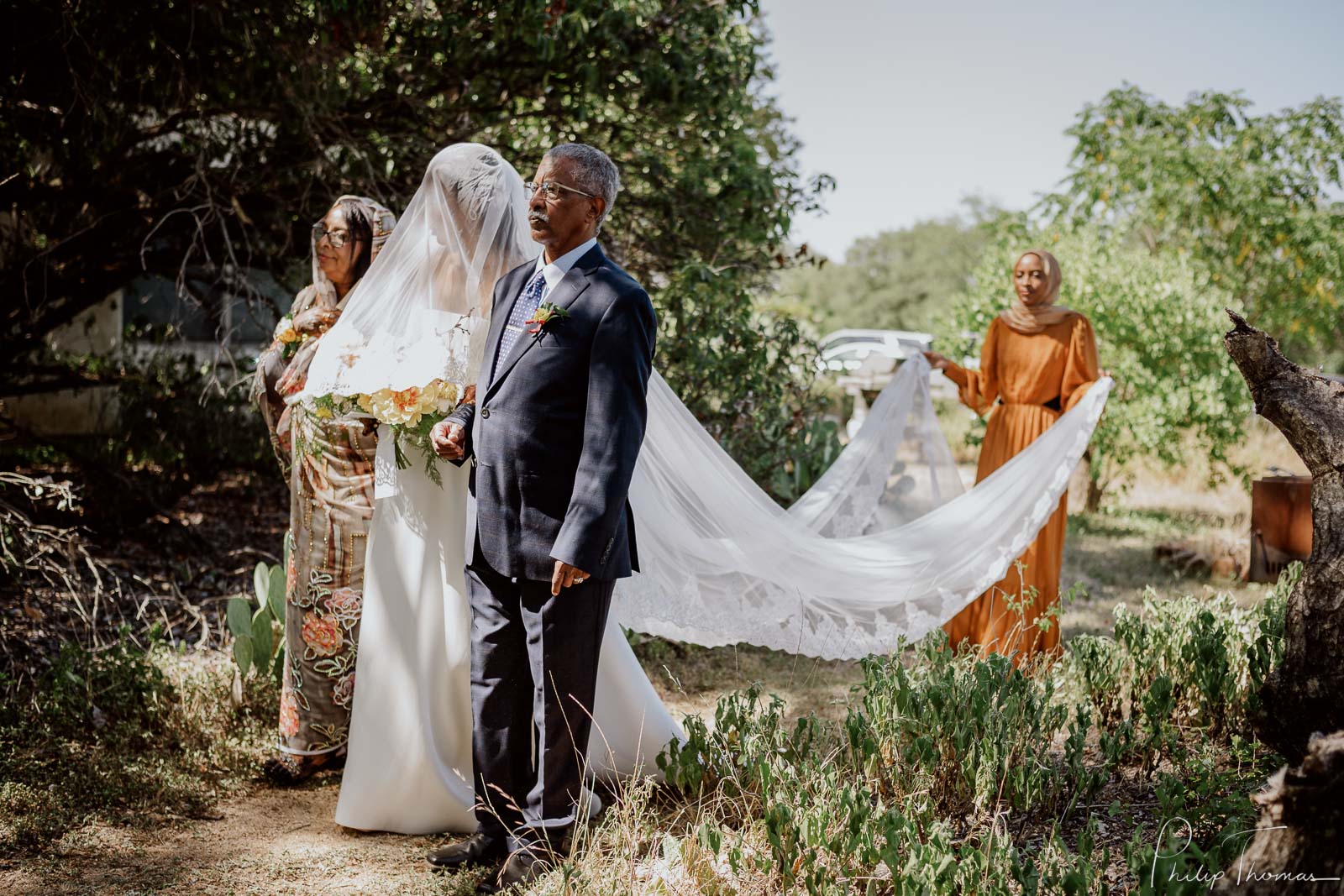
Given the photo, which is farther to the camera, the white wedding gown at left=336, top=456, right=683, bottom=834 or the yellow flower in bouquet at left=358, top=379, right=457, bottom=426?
the white wedding gown at left=336, top=456, right=683, bottom=834

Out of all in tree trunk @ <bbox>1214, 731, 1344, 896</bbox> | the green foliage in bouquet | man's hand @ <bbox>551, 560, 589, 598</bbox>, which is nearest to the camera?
tree trunk @ <bbox>1214, 731, 1344, 896</bbox>

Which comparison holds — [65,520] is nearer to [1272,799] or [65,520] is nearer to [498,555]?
[498,555]

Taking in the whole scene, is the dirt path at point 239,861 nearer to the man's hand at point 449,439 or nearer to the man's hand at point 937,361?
the man's hand at point 449,439

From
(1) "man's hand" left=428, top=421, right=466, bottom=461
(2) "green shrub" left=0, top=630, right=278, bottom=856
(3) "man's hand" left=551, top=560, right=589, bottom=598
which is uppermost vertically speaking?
(1) "man's hand" left=428, top=421, right=466, bottom=461

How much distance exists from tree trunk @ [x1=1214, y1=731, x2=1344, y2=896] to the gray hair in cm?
218

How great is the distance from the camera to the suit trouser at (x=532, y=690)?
3031 mm

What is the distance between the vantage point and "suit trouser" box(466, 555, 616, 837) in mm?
3031

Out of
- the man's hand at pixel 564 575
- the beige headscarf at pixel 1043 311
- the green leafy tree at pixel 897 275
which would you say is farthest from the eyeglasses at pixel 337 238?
the green leafy tree at pixel 897 275

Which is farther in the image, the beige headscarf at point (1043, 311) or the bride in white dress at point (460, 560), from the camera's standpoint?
the beige headscarf at point (1043, 311)

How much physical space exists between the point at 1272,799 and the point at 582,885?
1.68 metres

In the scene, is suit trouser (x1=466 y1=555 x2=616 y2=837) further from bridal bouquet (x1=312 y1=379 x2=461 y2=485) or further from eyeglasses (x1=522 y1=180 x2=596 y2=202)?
eyeglasses (x1=522 y1=180 x2=596 y2=202)

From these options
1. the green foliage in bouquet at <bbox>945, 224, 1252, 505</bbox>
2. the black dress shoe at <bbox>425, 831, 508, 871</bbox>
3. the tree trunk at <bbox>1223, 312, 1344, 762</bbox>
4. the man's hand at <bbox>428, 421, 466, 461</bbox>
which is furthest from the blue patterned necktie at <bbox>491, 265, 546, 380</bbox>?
the green foliage in bouquet at <bbox>945, 224, 1252, 505</bbox>

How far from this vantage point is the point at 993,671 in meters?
3.62

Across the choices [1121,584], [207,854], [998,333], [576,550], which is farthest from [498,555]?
[1121,584]
